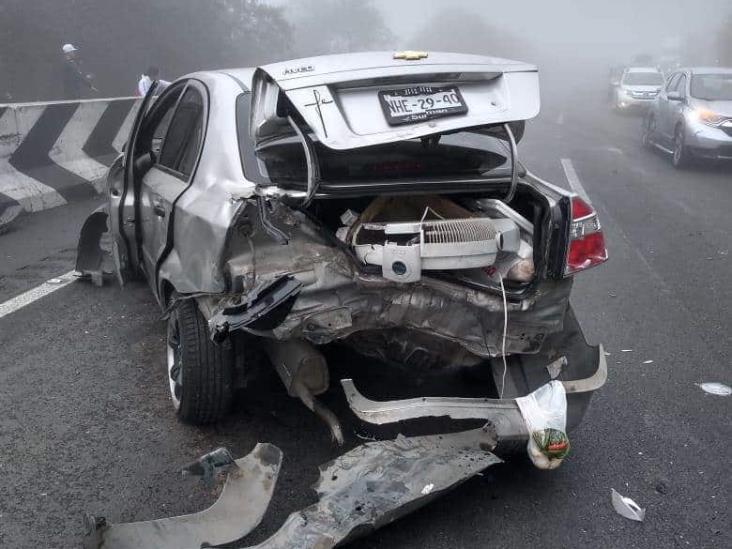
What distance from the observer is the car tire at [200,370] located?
3.25m

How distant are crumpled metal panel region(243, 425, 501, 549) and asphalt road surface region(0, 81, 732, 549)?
215 millimetres

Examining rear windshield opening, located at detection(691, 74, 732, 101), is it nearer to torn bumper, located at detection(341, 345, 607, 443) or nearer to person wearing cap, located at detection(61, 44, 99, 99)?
torn bumper, located at detection(341, 345, 607, 443)

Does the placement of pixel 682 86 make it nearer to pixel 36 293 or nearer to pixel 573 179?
pixel 573 179

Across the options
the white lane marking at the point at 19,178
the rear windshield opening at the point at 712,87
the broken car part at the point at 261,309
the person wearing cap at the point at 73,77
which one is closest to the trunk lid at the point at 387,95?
the broken car part at the point at 261,309

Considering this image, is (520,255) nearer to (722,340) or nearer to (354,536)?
(354,536)

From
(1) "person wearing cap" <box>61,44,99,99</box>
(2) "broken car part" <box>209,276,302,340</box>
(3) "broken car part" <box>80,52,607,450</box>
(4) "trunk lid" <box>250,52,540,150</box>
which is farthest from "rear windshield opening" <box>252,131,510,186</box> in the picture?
(1) "person wearing cap" <box>61,44,99,99</box>

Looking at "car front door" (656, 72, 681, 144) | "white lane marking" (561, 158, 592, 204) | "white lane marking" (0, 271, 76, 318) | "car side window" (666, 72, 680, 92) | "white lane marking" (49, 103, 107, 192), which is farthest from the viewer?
"car side window" (666, 72, 680, 92)

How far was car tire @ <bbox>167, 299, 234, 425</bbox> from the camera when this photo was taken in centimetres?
325

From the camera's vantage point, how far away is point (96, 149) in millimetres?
9805

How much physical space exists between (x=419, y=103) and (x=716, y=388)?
2.59 meters

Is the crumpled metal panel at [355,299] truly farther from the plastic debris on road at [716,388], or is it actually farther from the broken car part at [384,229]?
the plastic debris on road at [716,388]

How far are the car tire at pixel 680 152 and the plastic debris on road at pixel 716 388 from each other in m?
9.07

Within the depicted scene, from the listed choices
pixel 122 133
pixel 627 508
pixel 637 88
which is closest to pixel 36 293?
pixel 627 508

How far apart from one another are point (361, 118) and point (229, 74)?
60.0 inches
